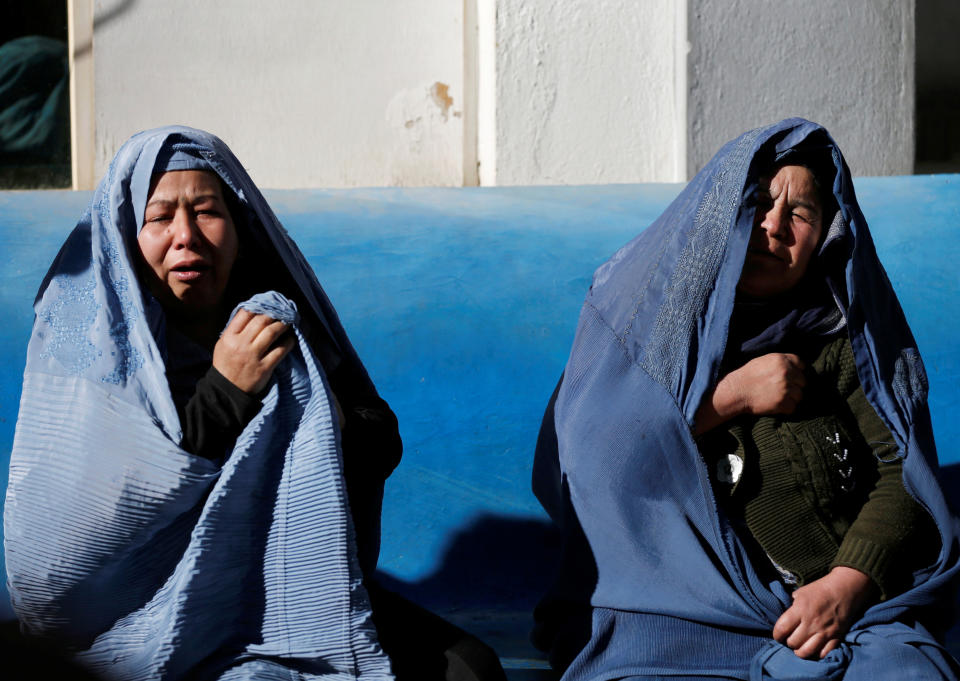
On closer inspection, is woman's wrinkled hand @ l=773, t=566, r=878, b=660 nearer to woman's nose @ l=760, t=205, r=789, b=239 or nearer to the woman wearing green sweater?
the woman wearing green sweater

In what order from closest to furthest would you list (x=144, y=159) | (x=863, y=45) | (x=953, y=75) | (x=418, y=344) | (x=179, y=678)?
(x=179, y=678) → (x=144, y=159) → (x=418, y=344) → (x=863, y=45) → (x=953, y=75)

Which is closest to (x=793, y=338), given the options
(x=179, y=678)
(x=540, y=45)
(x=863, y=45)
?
(x=179, y=678)

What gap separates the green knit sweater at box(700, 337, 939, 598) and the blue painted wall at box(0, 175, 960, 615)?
1.04 meters

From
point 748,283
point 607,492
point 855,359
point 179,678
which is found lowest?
point 179,678

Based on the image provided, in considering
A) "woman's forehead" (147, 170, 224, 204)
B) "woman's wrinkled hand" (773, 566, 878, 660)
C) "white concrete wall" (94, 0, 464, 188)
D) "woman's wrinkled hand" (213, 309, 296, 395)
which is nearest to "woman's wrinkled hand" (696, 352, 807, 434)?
"woman's wrinkled hand" (773, 566, 878, 660)

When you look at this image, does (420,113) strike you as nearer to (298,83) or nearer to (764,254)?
(298,83)

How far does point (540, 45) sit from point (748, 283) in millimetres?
1993

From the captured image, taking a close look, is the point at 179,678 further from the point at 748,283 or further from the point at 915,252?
the point at 915,252

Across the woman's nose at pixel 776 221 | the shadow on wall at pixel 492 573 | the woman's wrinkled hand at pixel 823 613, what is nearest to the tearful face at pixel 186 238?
the woman's nose at pixel 776 221

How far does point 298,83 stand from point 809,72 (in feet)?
6.69

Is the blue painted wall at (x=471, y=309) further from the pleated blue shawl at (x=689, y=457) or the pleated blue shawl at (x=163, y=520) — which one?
the pleated blue shawl at (x=163, y=520)

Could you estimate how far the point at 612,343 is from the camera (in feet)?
8.42

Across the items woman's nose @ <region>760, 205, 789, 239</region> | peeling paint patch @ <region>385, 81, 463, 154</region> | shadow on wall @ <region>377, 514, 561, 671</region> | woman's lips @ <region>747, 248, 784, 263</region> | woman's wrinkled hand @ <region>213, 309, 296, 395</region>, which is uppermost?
peeling paint patch @ <region>385, 81, 463, 154</region>

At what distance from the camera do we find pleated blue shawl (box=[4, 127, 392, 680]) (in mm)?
2176
